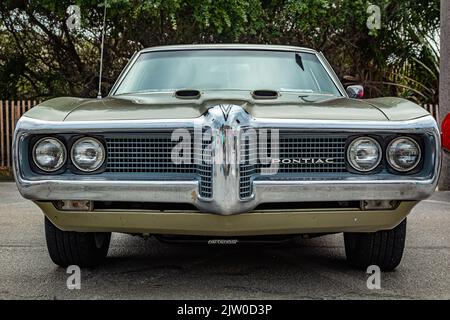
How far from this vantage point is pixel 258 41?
41.4 feet

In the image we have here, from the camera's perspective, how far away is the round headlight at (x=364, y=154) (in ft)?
9.94

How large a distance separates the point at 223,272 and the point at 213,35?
9.31m

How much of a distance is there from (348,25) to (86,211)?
10887mm

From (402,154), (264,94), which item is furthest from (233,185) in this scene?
(264,94)

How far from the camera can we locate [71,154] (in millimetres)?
3023

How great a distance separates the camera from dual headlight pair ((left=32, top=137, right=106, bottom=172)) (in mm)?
3012

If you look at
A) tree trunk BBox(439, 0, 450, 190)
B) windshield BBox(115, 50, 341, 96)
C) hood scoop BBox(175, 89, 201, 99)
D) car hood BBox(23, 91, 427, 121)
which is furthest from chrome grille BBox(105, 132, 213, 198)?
tree trunk BBox(439, 0, 450, 190)

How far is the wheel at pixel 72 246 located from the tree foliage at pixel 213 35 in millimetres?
8006

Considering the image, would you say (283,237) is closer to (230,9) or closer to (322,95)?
(322,95)

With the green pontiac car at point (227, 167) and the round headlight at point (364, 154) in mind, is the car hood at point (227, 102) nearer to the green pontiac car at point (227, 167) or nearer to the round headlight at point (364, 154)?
the green pontiac car at point (227, 167)

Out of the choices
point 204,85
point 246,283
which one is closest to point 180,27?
point 204,85

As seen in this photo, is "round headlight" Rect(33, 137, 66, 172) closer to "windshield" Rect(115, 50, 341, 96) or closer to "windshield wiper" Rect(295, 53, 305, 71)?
"windshield" Rect(115, 50, 341, 96)

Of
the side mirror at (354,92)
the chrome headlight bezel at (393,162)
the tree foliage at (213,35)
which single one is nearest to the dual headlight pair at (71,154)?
the chrome headlight bezel at (393,162)

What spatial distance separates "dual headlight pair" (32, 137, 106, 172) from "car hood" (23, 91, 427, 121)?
0.12 meters
